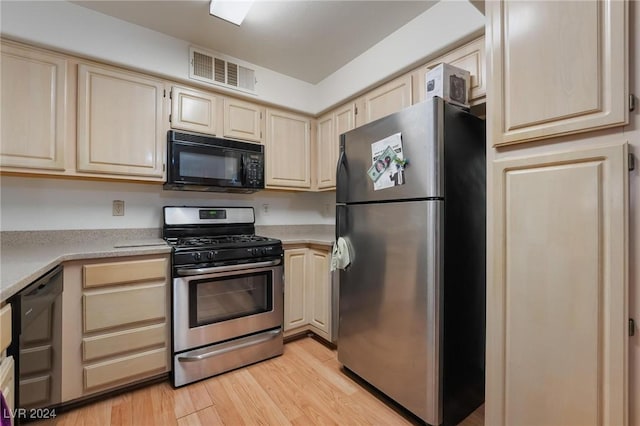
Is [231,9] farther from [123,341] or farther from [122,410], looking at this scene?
[122,410]

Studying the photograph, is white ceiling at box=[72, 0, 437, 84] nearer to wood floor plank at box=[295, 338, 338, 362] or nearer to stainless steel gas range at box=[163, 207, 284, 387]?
stainless steel gas range at box=[163, 207, 284, 387]

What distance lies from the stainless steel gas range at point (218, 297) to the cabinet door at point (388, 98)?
4.18 ft

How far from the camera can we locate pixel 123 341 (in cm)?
172

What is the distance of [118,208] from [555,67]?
8.72 ft

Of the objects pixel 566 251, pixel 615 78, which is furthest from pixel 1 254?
pixel 615 78

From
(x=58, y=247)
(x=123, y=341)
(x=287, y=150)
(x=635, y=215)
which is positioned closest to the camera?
(x=635, y=215)

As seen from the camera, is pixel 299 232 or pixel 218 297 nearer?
pixel 218 297

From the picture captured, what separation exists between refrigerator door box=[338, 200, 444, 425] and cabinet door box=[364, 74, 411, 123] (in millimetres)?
850

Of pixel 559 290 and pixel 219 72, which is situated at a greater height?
pixel 219 72

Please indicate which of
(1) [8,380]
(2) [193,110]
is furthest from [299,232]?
(1) [8,380]

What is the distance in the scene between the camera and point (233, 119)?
7.93 ft

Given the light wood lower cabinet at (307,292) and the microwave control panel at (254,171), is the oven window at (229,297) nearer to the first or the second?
the light wood lower cabinet at (307,292)

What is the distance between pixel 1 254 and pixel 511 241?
8.22ft

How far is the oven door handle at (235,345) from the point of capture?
1858 millimetres
